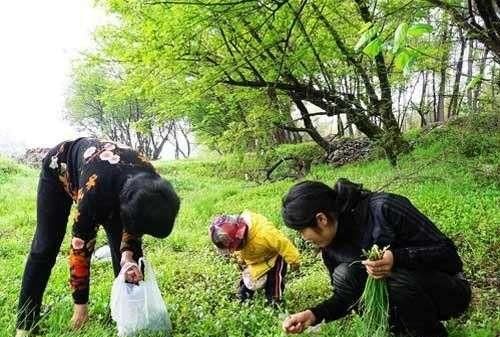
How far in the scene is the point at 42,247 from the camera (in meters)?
3.73

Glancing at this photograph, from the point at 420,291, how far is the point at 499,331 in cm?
69

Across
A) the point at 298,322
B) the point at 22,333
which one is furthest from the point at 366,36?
the point at 22,333

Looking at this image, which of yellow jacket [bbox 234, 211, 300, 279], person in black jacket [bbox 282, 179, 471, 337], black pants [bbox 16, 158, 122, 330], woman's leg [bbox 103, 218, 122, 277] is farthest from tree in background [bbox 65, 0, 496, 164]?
person in black jacket [bbox 282, 179, 471, 337]

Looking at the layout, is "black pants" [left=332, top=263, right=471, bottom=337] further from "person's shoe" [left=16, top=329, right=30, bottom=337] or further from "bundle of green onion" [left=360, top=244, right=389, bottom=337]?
"person's shoe" [left=16, top=329, right=30, bottom=337]

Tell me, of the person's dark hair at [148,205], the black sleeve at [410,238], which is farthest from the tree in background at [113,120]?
the black sleeve at [410,238]

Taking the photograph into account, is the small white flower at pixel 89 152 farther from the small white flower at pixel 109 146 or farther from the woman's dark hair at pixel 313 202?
the woman's dark hair at pixel 313 202

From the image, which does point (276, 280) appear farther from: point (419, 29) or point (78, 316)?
point (419, 29)

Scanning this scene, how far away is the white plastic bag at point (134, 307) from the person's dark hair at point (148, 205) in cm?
53

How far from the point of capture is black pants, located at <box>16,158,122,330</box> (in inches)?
146

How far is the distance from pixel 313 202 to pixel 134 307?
1506 mm

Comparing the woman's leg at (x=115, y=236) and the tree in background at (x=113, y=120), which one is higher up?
the tree in background at (x=113, y=120)

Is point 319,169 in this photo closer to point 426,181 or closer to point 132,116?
point 426,181

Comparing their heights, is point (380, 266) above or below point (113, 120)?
below

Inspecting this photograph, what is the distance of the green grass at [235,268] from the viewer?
3887mm
